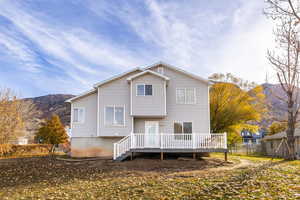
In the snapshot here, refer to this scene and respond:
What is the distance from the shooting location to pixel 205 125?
61.4ft

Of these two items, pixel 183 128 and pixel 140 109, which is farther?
pixel 183 128

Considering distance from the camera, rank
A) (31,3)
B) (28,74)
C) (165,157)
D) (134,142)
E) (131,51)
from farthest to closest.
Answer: (28,74), (131,51), (165,157), (134,142), (31,3)

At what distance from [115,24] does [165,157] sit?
11.2 m

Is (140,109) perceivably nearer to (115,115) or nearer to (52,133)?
(115,115)

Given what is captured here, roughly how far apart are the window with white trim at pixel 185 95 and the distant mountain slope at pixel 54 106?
61.2m

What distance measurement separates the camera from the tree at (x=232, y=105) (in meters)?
28.8

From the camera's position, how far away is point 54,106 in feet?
321

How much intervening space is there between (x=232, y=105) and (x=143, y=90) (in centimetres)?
1532

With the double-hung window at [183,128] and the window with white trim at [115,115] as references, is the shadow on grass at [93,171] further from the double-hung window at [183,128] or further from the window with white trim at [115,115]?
the window with white trim at [115,115]

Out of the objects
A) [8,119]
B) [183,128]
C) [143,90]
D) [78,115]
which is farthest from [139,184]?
[8,119]

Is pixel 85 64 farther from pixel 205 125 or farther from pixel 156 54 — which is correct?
pixel 205 125

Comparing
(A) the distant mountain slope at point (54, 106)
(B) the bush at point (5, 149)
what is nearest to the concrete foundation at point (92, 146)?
(B) the bush at point (5, 149)

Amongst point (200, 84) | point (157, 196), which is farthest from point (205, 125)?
point (157, 196)

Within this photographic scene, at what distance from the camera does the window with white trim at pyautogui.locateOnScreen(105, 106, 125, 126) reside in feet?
60.7
